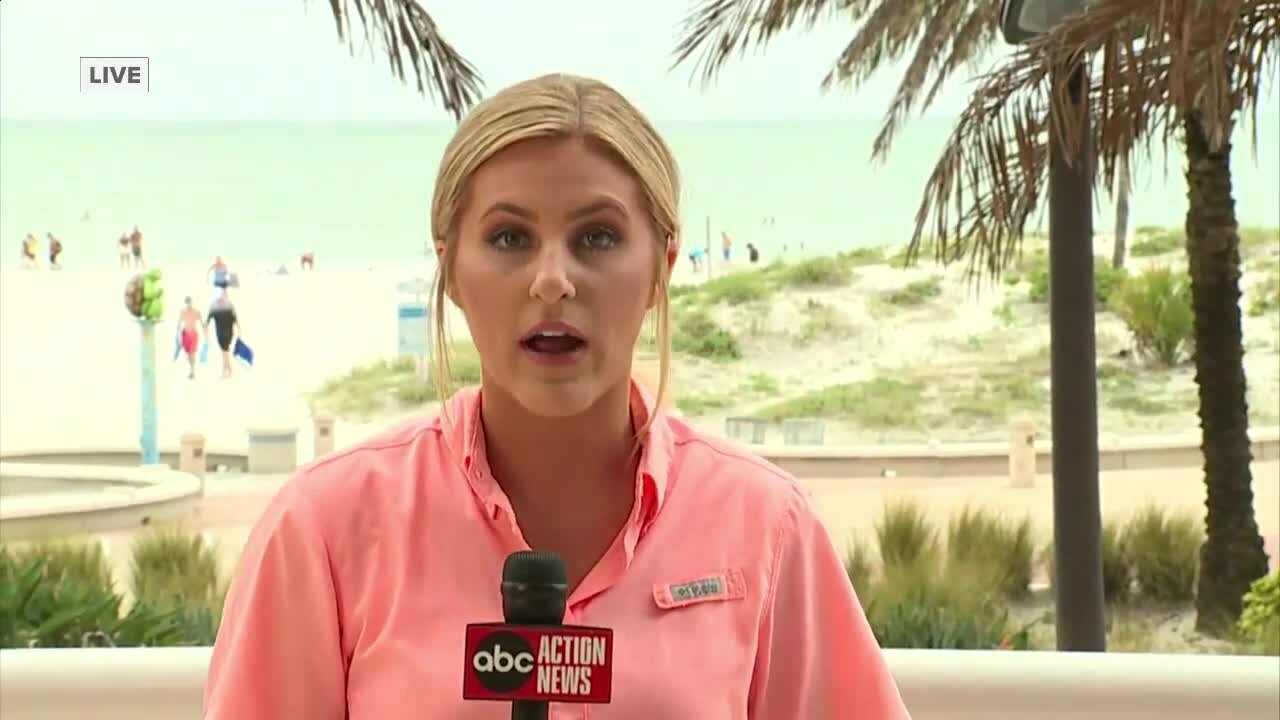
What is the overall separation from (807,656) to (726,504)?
142 millimetres

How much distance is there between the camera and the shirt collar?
3.78 ft

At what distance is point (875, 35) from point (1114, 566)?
1955mm

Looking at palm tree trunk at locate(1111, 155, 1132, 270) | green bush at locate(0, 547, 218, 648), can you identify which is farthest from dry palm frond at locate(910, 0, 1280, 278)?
green bush at locate(0, 547, 218, 648)

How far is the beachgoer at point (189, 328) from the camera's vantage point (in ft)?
16.4

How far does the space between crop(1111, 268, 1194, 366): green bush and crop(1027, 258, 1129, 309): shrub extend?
3 centimetres

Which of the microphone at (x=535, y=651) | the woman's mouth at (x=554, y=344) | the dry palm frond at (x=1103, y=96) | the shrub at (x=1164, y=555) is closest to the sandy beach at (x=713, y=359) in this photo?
the shrub at (x=1164, y=555)

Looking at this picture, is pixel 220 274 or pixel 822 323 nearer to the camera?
pixel 220 274

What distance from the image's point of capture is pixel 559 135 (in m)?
1.11

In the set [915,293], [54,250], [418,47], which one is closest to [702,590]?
[418,47]

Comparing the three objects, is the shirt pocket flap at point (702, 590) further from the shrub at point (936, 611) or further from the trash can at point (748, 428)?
the trash can at point (748, 428)

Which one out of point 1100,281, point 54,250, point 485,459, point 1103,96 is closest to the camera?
point 485,459

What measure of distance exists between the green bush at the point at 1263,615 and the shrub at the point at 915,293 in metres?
1.46

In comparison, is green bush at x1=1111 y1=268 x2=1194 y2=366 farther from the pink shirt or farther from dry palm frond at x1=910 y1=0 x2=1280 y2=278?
the pink shirt

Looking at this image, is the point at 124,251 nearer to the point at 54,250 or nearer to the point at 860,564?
the point at 54,250
